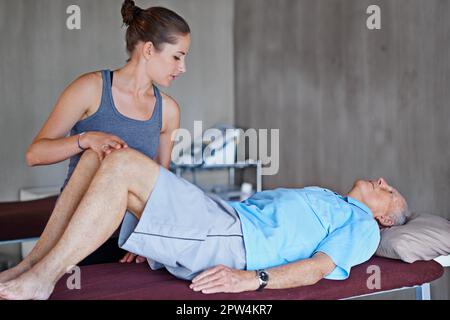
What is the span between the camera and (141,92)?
219 cm

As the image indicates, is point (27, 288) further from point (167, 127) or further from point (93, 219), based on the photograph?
point (167, 127)

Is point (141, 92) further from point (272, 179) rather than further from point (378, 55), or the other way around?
point (272, 179)

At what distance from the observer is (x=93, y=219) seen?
1.51 m

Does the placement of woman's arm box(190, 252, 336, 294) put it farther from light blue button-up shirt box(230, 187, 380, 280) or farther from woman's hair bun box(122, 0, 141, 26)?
woman's hair bun box(122, 0, 141, 26)

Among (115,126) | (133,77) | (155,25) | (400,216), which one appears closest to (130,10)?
(155,25)

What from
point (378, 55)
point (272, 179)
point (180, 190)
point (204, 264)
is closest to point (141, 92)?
point (180, 190)

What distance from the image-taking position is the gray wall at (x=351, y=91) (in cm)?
283

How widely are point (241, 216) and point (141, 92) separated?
70 cm

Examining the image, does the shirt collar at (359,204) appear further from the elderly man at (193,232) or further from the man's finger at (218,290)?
the man's finger at (218,290)

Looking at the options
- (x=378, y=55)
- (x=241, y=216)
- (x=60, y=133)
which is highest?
(x=378, y=55)

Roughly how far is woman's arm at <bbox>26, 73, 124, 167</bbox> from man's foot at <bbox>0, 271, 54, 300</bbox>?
426mm

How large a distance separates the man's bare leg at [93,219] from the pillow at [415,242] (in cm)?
87

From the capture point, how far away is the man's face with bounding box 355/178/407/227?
2.09m

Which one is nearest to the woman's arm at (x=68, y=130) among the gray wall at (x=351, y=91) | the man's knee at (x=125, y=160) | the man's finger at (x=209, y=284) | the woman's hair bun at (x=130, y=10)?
the man's knee at (x=125, y=160)
